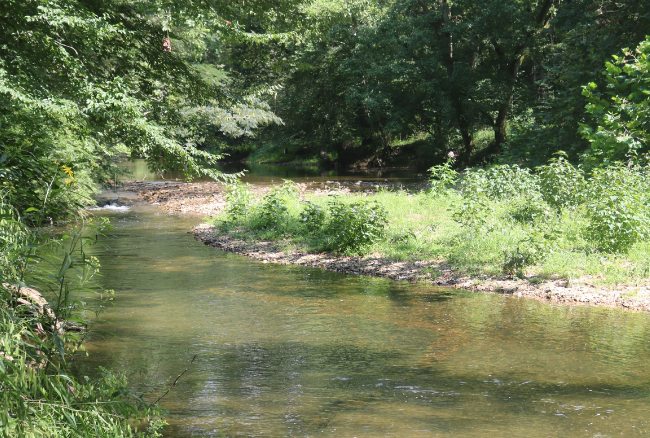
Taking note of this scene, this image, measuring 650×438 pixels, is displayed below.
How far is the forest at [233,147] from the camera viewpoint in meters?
3.90

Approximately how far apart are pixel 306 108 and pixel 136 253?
26.9 m

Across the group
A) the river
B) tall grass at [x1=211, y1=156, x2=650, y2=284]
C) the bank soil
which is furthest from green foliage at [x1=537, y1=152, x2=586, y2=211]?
the river

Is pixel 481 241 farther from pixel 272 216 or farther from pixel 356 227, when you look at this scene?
pixel 272 216

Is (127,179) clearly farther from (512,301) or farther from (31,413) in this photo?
(31,413)

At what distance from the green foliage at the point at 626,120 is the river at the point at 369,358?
5.78 m

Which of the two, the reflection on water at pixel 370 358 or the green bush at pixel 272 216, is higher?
the green bush at pixel 272 216

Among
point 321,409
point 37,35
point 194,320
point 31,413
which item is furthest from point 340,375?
point 37,35

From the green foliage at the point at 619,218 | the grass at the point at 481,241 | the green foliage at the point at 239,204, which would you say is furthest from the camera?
the green foliage at the point at 239,204

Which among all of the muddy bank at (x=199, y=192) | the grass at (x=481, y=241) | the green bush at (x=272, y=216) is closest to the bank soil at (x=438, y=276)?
the grass at (x=481, y=241)

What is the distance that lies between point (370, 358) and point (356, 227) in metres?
5.50

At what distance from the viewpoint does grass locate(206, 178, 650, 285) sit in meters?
9.21

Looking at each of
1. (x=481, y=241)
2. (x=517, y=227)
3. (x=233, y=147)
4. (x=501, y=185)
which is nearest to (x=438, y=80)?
(x=233, y=147)

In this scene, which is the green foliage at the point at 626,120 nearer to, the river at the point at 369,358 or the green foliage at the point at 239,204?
the river at the point at 369,358

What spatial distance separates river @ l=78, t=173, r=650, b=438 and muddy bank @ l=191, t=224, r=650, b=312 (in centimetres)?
32
